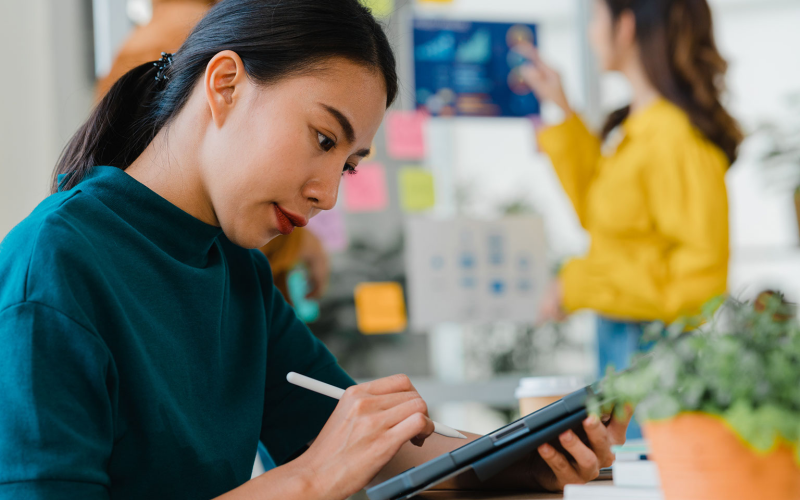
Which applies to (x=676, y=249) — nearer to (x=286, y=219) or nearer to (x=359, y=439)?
(x=286, y=219)

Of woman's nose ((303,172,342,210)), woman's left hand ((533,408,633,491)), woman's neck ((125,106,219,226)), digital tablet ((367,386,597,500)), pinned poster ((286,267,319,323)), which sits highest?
woman's neck ((125,106,219,226))

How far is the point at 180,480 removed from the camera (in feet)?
2.56

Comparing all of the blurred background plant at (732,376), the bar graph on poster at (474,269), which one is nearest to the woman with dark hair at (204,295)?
the blurred background plant at (732,376)

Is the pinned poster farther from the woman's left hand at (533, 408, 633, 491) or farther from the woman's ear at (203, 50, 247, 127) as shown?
the woman's left hand at (533, 408, 633, 491)

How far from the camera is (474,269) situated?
8.52 feet

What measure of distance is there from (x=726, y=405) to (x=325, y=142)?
1.88ft

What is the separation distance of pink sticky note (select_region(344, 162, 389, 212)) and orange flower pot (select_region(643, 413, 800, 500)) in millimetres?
2112

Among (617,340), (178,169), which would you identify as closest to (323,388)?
(178,169)

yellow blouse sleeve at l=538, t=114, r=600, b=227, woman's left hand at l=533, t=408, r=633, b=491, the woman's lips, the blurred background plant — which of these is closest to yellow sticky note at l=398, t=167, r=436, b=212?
yellow blouse sleeve at l=538, t=114, r=600, b=227

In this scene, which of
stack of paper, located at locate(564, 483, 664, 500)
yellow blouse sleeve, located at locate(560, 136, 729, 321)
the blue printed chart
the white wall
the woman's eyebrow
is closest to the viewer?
stack of paper, located at locate(564, 483, 664, 500)

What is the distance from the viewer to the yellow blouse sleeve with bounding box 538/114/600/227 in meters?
2.28

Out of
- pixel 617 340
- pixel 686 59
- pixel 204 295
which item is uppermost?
pixel 686 59

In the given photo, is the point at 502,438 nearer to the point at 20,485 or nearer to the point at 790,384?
the point at 790,384

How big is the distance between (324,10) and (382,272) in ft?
5.52
